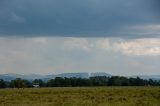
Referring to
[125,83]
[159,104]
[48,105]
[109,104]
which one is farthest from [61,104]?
[125,83]

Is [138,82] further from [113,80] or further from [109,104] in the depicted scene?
[109,104]

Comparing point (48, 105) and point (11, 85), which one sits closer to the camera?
point (48, 105)

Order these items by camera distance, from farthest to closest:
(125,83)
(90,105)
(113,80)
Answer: (113,80) < (125,83) < (90,105)

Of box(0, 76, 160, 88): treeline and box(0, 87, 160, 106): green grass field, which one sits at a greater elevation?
box(0, 76, 160, 88): treeline

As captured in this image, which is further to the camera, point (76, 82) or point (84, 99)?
point (76, 82)

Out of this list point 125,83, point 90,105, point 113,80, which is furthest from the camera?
point 113,80

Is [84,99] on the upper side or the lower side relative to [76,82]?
lower

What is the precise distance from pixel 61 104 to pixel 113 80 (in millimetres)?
98584

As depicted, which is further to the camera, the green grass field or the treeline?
the treeline

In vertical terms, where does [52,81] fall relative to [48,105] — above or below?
above

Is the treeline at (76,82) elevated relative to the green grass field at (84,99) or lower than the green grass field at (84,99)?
elevated

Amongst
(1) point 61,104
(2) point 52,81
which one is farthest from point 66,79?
(1) point 61,104

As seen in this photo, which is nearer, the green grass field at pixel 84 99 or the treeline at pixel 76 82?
the green grass field at pixel 84 99

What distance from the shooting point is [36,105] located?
122 ft
